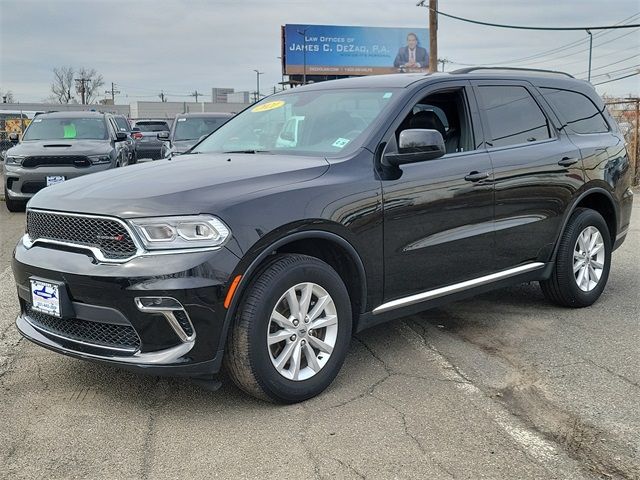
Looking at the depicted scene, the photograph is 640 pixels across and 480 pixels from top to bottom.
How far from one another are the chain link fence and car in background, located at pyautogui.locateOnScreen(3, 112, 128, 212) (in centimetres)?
1083

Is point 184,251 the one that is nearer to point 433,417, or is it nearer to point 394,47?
point 433,417

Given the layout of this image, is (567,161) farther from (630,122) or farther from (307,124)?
(630,122)

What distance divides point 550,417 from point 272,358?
1.49 metres

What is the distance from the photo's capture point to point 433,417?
3.48 m

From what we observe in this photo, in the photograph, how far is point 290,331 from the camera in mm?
3543

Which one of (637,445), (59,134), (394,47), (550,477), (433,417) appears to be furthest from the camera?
(394,47)

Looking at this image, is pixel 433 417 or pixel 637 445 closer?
pixel 637 445

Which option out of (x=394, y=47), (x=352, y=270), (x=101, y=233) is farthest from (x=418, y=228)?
(x=394, y=47)

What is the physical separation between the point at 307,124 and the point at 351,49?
52.3 metres

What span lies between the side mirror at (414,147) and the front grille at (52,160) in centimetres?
844

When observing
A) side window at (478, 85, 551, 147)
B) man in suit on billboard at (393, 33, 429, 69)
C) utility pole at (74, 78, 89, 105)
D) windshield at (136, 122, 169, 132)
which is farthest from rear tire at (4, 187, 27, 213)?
utility pole at (74, 78, 89, 105)

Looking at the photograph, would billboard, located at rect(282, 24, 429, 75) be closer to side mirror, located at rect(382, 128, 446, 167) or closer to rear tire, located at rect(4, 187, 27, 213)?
rear tire, located at rect(4, 187, 27, 213)

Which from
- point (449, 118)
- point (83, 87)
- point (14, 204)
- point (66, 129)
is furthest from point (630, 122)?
point (83, 87)

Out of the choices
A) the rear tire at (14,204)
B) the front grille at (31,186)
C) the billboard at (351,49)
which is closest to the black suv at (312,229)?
the front grille at (31,186)
